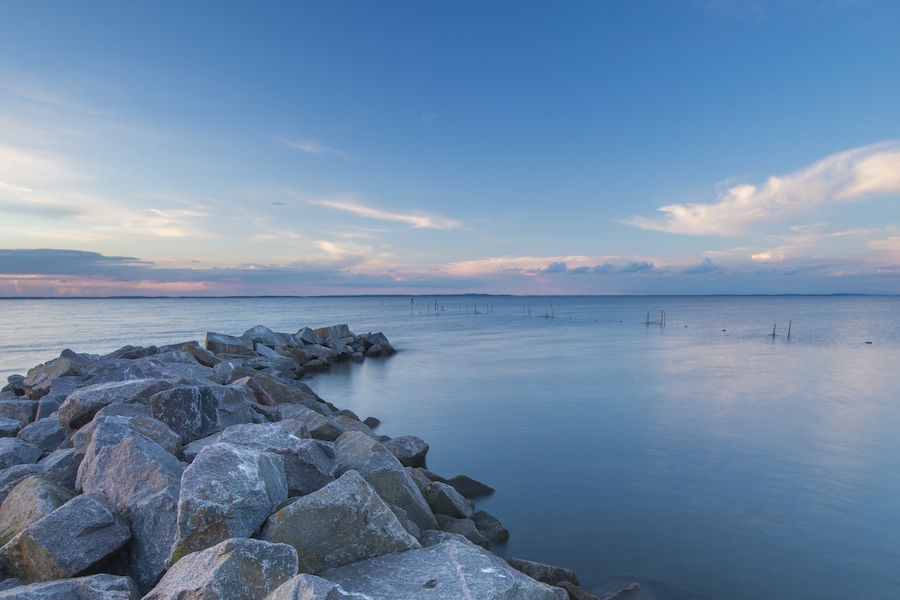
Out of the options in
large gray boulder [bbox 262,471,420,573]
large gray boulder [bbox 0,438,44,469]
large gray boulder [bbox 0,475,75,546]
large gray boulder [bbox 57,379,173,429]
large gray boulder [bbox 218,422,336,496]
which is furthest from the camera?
large gray boulder [bbox 57,379,173,429]

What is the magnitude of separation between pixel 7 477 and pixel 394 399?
15.5 meters

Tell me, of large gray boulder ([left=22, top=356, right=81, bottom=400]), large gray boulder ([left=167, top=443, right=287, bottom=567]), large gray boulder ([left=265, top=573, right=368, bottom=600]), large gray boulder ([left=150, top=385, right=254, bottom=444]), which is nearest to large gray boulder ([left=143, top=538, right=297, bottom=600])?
large gray boulder ([left=265, top=573, right=368, bottom=600])

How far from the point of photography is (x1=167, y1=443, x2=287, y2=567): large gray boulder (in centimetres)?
384

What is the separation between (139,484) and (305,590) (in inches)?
98.6

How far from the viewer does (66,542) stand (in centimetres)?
388

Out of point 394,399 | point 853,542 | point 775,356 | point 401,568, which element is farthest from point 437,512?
point 775,356

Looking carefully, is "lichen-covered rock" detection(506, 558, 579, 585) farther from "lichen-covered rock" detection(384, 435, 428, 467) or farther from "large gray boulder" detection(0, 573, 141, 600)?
"lichen-covered rock" detection(384, 435, 428, 467)

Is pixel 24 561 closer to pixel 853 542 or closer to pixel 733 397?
pixel 853 542

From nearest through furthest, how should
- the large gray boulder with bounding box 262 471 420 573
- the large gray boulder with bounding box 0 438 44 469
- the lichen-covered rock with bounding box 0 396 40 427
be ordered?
the large gray boulder with bounding box 262 471 420 573
the large gray boulder with bounding box 0 438 44 469
the lichen-covered rock with bounding box 0 396 40 427

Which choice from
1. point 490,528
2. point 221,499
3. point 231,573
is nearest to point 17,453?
point 221,499

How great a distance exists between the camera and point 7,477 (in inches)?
216

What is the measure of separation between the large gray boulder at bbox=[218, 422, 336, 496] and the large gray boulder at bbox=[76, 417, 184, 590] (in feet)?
2.47

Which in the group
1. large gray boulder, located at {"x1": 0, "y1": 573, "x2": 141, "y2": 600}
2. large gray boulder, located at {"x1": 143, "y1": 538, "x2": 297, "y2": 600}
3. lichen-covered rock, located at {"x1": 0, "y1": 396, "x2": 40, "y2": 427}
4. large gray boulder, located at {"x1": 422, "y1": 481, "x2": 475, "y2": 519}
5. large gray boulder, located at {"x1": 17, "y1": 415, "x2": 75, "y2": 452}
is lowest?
large gray boulder, located at {"x1": 422, "y1": 481, "x2": 475, "y2": 519}

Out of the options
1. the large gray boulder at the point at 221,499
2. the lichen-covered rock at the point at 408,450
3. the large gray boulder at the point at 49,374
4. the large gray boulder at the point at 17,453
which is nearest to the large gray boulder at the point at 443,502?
the lichen-covered rock at the point at 408,450
